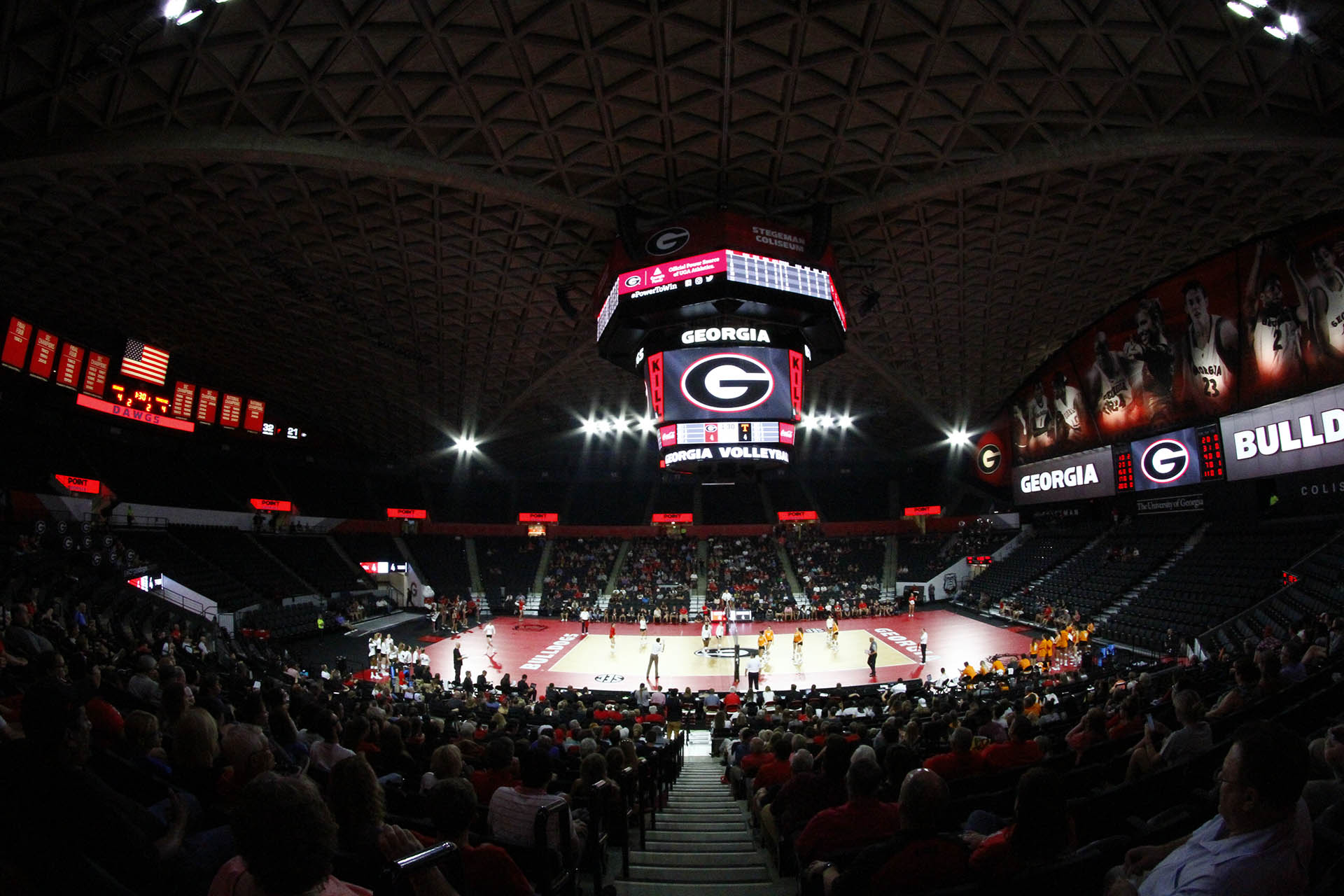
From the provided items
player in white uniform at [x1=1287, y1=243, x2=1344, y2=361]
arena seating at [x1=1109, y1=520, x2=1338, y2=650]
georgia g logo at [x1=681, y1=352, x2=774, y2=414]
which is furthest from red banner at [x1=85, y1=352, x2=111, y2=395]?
player in white uniform at [x1=1287, y1=243, x2=1344, y2=361]

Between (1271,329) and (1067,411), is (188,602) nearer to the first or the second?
(1271,329)

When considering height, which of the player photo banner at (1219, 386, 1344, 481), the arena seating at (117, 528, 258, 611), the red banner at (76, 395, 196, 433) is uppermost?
the red banner at (76, 395, 196, 433)

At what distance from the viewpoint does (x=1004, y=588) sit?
120 feet

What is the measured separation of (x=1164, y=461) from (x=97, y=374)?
46744 millimetres

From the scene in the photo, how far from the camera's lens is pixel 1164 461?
28469 mm

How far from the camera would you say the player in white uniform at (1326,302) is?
65.6 feet

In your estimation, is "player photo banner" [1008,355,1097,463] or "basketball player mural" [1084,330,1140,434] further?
"player photo banner" [1008,355,1097,463]

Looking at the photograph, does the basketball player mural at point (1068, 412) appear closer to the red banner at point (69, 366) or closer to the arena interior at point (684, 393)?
→ the arena interior at point (684, 393)

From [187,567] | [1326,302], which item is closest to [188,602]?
[187,567]

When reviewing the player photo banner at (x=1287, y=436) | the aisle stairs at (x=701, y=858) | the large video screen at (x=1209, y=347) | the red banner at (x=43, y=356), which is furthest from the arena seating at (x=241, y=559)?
the player photo banner at (x=1287, y=436)

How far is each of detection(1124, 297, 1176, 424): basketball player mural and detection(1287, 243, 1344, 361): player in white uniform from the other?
20.0 feet

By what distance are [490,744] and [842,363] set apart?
33.0 meters

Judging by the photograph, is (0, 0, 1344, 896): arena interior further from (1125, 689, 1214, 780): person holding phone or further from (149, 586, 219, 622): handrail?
(149, 586, 219, 622): handrail

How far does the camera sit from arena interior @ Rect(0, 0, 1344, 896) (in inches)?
136
